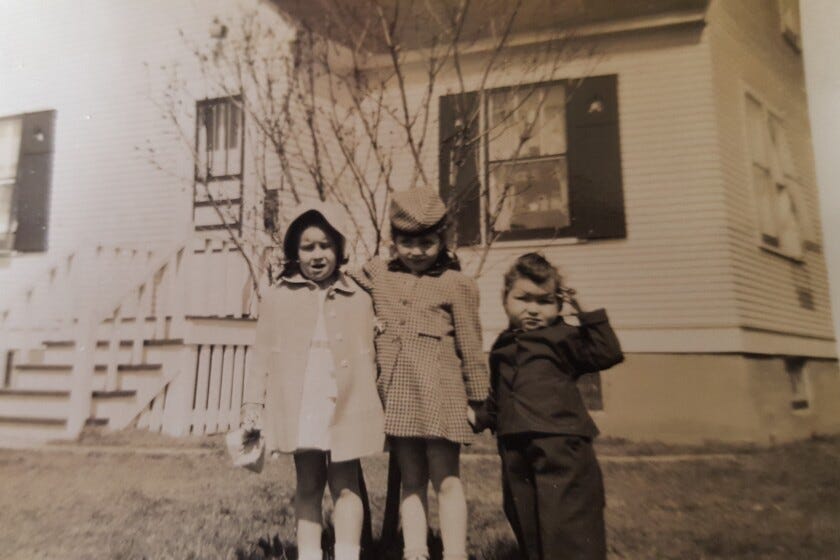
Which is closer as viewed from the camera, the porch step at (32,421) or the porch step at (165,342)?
the porch step at (32,421)

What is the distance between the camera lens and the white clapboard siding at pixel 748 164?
92.5 inches

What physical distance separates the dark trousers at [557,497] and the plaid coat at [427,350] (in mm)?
219

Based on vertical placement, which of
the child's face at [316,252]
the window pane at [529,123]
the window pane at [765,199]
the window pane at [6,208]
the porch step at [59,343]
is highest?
the window pane at [529,123]

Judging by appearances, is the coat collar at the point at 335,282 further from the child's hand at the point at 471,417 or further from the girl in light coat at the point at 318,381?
the child's hand at the point at 471,417

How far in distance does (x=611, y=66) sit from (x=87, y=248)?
8.82ft

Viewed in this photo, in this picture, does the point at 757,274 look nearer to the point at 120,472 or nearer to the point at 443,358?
the point at 443,358

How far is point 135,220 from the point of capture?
9.96 ft

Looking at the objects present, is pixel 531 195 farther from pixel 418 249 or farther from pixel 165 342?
pixel 165 342

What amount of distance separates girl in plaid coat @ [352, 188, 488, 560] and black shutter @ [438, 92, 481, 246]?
0.55m

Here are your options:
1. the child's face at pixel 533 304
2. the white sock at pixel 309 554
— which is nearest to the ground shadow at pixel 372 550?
the white sock at pixel 309 554

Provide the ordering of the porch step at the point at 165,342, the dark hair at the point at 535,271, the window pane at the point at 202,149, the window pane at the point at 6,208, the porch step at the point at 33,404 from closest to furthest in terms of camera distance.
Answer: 1. the dark hair at the point at 535,271
2. the window pane at the point at 6,208
3. the window pane at the point at 202,149
4. the porch step at the point at 33,404
5. the porch step at the point at 165,342

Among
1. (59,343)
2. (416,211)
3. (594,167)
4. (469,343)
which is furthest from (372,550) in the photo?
(59,343)

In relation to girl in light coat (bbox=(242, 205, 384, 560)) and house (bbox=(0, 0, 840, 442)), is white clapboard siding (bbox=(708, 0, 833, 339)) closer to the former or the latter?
house (bbox=(0, 0, 840, 442))

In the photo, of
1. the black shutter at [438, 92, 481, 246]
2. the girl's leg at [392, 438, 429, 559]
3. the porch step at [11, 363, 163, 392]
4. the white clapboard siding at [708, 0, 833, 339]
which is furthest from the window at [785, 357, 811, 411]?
the porch step at [11, 363, 163, 392]
